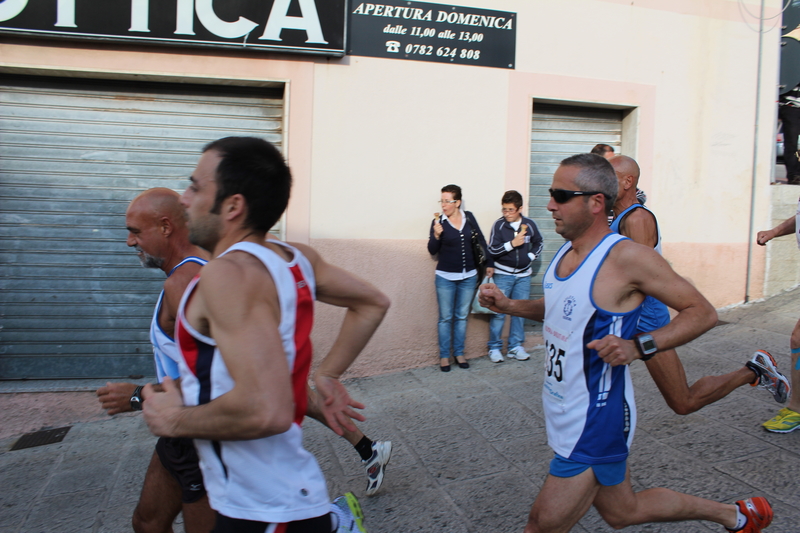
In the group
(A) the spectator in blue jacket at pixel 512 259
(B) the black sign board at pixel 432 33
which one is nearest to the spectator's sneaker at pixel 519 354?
(A) the spectator in blue jacket at pixel 512 259

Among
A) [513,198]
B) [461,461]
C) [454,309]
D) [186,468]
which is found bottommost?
[461,461]

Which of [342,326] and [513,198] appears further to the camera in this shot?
[513,198]

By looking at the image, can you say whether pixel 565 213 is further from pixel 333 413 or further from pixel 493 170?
pixel 493 170

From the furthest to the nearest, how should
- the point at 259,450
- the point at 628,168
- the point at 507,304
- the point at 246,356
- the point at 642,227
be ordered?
1. the point at 628,168
2. the point at 642,227
3. the point at 507,304
4. the point at 259,450
5. the point at 246,356

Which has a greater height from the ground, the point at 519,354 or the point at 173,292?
the point at 173,292

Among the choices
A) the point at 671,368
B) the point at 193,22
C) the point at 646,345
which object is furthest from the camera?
the point at 193,22

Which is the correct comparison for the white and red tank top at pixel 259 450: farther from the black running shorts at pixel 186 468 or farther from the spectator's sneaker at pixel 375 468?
the spectator's sneaker at pixel 375 468

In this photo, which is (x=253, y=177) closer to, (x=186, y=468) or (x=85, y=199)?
(x=186, y=468)

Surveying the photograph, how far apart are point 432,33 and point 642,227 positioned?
3.50 m

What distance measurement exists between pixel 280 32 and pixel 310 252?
4.37 m

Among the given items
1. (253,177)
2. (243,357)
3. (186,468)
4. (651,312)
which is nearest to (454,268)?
(651,312)

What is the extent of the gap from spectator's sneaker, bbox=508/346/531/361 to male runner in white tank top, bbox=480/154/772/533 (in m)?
Result: 3.87

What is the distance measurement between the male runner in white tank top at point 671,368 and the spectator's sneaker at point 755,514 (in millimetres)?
689

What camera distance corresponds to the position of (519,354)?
21.1 ft
